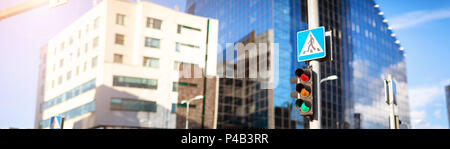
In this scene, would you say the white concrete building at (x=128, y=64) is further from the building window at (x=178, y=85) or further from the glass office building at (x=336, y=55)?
the glass office building at (x=336, y=55)

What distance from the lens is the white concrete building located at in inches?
2350

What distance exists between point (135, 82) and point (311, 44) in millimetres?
53278

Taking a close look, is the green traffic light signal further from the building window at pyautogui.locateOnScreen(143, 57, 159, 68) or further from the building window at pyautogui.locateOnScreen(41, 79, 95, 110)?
the building window at pyautogui.locateOnScreen(41, 79, 95, 110)

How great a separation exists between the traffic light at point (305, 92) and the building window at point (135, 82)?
53.2 metres

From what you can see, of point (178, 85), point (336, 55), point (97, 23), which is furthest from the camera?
point (336, 55)

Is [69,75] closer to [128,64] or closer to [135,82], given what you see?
[128,64]

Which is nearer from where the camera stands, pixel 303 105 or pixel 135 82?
pixel 303 105

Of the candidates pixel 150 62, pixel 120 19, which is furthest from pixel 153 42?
pixel 120 19

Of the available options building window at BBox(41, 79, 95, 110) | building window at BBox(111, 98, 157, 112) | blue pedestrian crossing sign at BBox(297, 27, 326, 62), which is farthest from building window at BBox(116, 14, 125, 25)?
blue pedestrian crossing sign at BBox(297, 27, 326, 62)

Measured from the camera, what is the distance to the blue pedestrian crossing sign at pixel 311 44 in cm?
1012

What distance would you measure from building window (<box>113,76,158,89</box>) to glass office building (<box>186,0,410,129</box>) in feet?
41.3

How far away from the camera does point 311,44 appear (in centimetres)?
1027

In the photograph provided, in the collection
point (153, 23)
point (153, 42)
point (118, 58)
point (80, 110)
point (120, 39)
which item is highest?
point (153, 23)
